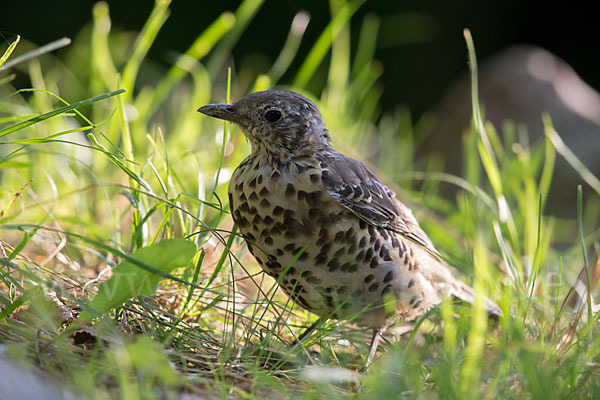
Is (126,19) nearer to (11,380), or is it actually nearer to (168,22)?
(168,22)

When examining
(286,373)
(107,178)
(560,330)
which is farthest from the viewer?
(107,178)

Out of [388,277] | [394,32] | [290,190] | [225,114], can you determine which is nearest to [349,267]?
[388,277]

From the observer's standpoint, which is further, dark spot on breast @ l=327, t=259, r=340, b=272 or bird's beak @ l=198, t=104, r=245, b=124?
bird's beak @ l=198, t=104, r=245, b=124

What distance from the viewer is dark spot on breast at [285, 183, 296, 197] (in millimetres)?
1598

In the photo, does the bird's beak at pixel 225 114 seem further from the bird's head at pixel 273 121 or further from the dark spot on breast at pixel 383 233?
the dark spot on breast at pixel 383 233

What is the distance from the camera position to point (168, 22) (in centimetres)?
549

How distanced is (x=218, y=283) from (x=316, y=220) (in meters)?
0.46

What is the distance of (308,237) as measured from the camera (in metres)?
1.59

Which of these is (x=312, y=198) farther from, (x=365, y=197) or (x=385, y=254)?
(x=385, y=254)

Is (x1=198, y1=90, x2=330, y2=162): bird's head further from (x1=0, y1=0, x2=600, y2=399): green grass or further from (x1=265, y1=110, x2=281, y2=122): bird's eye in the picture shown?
(x1=0, y1=0, x2=600, y2=399): green grass

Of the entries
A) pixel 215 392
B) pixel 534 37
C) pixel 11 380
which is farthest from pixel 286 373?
pixel 534 37

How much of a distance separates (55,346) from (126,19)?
15.5 ft

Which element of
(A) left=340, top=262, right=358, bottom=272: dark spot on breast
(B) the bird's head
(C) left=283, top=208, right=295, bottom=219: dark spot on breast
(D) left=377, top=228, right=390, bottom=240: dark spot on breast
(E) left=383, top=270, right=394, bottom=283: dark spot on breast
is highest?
(B) the bird's head

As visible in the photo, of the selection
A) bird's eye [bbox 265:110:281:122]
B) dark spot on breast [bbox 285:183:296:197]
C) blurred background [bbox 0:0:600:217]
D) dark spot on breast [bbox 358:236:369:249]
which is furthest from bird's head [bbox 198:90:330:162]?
blurred background [bbox 0:0:600:217]
